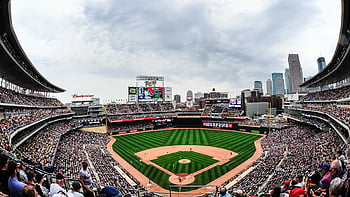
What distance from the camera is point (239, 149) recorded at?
3369 cm

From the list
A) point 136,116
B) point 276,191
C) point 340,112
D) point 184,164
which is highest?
point 340,112

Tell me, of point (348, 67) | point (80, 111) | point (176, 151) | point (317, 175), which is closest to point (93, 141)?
point (176, 151)

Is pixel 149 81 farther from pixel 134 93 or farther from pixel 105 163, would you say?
pixel 105 163

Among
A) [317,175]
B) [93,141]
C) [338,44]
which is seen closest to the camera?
[317,175]

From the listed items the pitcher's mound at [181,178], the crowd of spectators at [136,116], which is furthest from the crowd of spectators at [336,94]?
the crowd of spectators at [136,116]

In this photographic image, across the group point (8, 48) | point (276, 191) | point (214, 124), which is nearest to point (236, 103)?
point (214, 124)

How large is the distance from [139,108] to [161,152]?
31604mm

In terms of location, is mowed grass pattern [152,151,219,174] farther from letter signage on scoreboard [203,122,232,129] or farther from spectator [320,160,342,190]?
letter signage on scoreboard [203,122,232,129]

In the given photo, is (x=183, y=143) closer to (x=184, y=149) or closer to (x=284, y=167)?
(x=184, y=149)

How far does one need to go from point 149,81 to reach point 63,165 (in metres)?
46.3

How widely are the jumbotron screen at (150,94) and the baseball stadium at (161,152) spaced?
7.08m

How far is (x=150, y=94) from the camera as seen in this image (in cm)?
6312

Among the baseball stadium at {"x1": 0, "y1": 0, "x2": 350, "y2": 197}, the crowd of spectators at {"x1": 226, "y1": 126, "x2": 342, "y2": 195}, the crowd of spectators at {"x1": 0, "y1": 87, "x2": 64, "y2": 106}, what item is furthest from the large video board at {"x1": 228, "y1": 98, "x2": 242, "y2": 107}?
the crowd of spectators at {"x1": 0, "y1": 87, "x2": 64, "y2": 106}

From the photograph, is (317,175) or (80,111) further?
(80,111)
